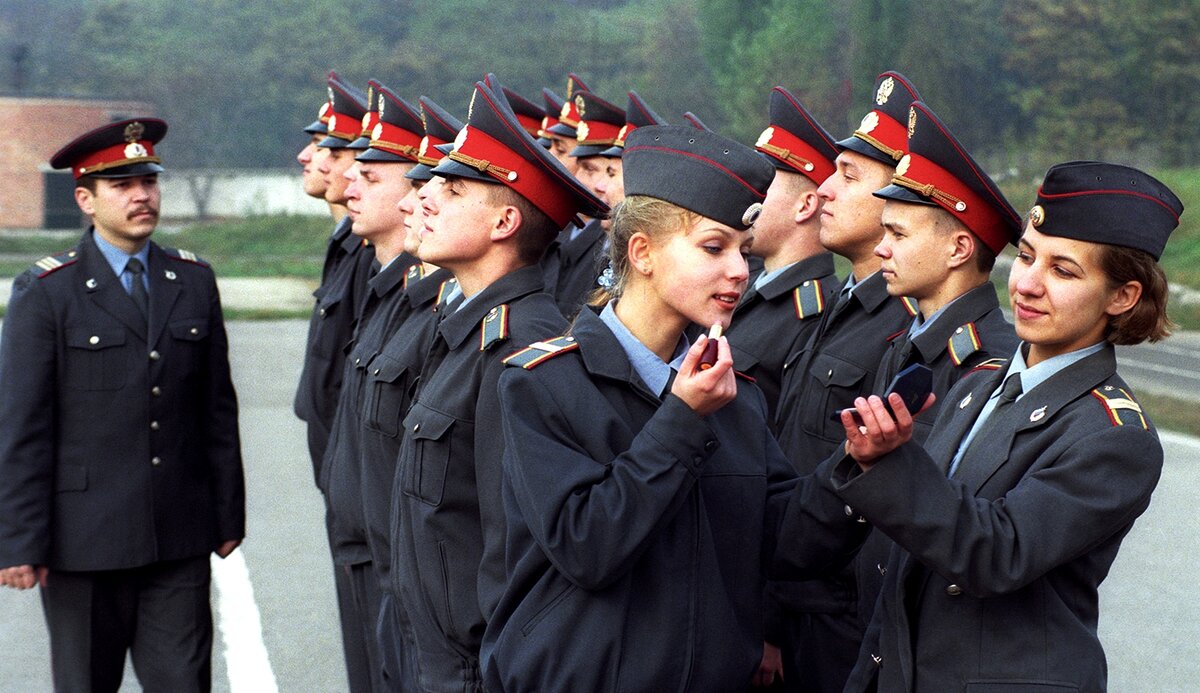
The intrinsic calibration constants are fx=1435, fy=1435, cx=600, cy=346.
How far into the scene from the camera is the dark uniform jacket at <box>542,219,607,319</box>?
6.10 m

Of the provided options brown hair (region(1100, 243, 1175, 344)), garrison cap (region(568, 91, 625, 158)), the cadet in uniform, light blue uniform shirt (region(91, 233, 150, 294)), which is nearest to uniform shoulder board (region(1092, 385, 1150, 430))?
brown hair (region(1100, 243, 1175, 344))

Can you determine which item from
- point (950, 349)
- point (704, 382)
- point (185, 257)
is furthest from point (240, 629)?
point (704, 382)

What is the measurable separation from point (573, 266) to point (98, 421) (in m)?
2.21

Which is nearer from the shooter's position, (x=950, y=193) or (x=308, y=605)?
(x=950, y=193)

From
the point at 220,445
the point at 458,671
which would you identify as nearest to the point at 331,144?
the point at 220,445

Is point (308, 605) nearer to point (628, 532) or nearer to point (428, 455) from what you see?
point (428, 455)

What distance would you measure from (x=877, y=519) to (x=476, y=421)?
3.64 ft

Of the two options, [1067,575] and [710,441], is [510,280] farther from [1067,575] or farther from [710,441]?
[1067,575]

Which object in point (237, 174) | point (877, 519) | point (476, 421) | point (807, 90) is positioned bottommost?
point (237, 174)

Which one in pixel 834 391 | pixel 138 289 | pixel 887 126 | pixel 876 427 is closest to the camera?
pixel 876 427

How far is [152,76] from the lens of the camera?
238ft

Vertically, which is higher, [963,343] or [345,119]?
[963,343]

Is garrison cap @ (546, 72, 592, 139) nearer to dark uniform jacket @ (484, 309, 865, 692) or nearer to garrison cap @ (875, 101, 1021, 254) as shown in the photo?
garrison cap @ (875, 101, 1021, 254)

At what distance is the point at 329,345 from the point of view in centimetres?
620
